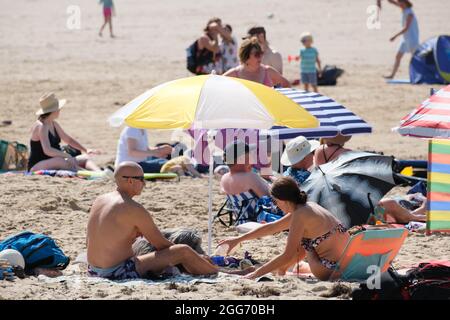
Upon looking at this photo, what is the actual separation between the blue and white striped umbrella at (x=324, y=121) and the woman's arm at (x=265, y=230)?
6.82 ft

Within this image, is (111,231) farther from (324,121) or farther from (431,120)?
(324,121)

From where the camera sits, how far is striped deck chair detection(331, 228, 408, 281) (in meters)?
5.83

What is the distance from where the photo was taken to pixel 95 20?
26.6 m

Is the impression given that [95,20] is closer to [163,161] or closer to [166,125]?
[163,161]

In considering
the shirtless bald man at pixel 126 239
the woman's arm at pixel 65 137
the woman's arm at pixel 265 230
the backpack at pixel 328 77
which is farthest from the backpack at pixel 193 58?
the shirtless bald man at pixel 126 239

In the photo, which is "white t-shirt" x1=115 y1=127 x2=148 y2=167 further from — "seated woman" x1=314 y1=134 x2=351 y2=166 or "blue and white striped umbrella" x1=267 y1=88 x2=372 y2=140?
"seated woman" x1=314 y1=134 x2=351 y2=166

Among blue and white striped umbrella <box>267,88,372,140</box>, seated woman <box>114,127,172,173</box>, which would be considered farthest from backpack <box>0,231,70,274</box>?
seated woman <box>114,127,172,173</box>

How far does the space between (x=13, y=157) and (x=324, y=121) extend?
3.99 metres

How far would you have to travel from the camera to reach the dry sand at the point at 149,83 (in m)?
7.28

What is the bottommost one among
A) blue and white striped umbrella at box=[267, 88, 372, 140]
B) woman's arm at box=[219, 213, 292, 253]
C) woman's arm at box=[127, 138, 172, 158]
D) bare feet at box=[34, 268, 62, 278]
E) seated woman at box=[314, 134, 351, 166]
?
bare feet at box=[34, 268, 62, 278]

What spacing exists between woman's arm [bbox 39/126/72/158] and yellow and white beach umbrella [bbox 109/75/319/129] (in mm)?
3388

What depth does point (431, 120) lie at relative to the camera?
7125mm

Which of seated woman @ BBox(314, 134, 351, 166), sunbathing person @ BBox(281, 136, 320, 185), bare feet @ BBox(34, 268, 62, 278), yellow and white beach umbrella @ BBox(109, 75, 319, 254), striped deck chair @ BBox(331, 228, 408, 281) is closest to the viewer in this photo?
striped deck chair @ BBox(331, 228, 408, 281)
